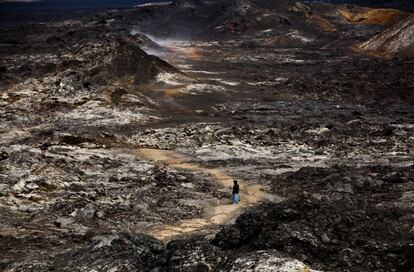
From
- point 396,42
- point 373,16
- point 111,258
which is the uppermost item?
point 373,16

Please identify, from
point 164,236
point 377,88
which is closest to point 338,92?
point 377,88

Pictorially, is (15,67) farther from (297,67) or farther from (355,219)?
(355,219)

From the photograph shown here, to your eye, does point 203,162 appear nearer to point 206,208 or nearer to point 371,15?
point 206,208

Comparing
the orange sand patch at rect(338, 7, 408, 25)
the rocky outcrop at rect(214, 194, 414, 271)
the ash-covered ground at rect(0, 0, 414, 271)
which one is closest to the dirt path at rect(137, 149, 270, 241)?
the ash-covered ground at rect(0, 0, 414, 271)

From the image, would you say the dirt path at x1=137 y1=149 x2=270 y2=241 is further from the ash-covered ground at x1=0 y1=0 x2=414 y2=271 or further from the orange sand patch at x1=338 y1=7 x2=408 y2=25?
the orange sand patch at x1=338 y1=7 x2=408 y2=25

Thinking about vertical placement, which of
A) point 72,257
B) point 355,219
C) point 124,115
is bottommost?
point 124,115

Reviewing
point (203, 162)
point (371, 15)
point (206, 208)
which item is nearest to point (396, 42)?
point (371, 15)
